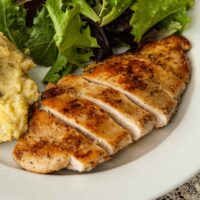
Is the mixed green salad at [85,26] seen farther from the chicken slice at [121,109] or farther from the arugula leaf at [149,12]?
the chicken slice at [121,109]

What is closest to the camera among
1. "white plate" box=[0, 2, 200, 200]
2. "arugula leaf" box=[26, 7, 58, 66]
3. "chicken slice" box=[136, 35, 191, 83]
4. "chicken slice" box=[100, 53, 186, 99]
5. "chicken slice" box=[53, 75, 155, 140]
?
"white plate" box=[0, 2, 200, 200]

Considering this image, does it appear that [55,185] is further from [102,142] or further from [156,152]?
[156,152]

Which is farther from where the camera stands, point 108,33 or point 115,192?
point 108,33

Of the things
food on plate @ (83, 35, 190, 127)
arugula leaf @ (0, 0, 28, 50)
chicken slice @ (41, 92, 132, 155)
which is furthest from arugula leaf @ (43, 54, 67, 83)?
chicken slice @ (41, 92, 132, 155)

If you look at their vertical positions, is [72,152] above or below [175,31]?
below

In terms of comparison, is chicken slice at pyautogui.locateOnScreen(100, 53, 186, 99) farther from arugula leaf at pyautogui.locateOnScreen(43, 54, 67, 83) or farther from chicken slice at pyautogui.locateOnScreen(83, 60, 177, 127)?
arugula leaf at pyautogui.locateOnScreen(43, 54, 67, 83)

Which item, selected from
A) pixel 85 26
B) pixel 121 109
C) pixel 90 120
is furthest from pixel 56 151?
pixel 85 26

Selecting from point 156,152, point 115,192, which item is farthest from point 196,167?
point 115,192

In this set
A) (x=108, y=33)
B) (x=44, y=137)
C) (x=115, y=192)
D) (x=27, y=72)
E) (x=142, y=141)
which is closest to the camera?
(x=115, y=192)
